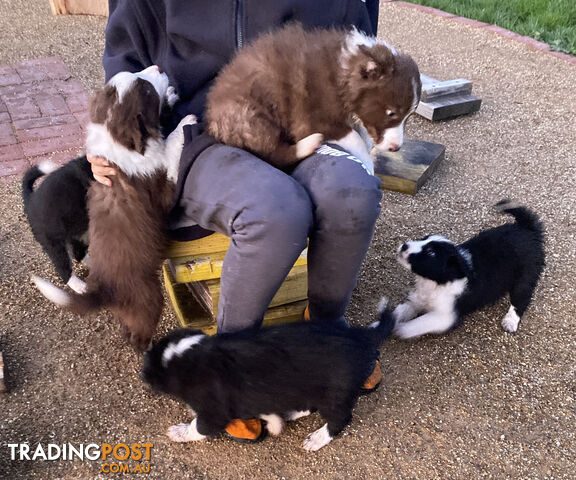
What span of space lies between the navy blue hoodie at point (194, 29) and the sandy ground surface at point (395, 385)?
44.4 inches

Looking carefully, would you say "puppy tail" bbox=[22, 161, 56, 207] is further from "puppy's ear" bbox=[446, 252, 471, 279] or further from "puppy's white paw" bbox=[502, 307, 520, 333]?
"puppy's white paw" bbox=[502, 307, 520, 333]

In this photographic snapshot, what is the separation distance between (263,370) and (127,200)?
79 centimetres

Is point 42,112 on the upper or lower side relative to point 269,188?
lower

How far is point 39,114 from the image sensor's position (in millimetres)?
4293

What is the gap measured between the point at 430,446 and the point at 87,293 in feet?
4.63

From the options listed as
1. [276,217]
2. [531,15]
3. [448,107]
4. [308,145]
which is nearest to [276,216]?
[276,217]

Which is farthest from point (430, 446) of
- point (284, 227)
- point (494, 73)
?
point (494, 73)

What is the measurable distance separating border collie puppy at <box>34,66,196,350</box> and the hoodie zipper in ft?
1.36

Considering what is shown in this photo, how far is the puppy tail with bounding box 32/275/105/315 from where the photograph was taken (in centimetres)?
199

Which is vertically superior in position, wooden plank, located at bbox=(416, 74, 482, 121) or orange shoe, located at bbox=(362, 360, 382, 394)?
wooden plank, located at bbox=(416, 74, 482, 121)

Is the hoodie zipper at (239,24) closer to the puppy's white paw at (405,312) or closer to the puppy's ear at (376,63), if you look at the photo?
the puppy's ear at (376,63)

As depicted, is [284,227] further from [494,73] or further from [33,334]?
[494,73]

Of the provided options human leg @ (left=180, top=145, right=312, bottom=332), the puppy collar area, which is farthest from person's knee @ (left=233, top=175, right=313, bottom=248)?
the puppy collar area

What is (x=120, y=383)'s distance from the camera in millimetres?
2322
